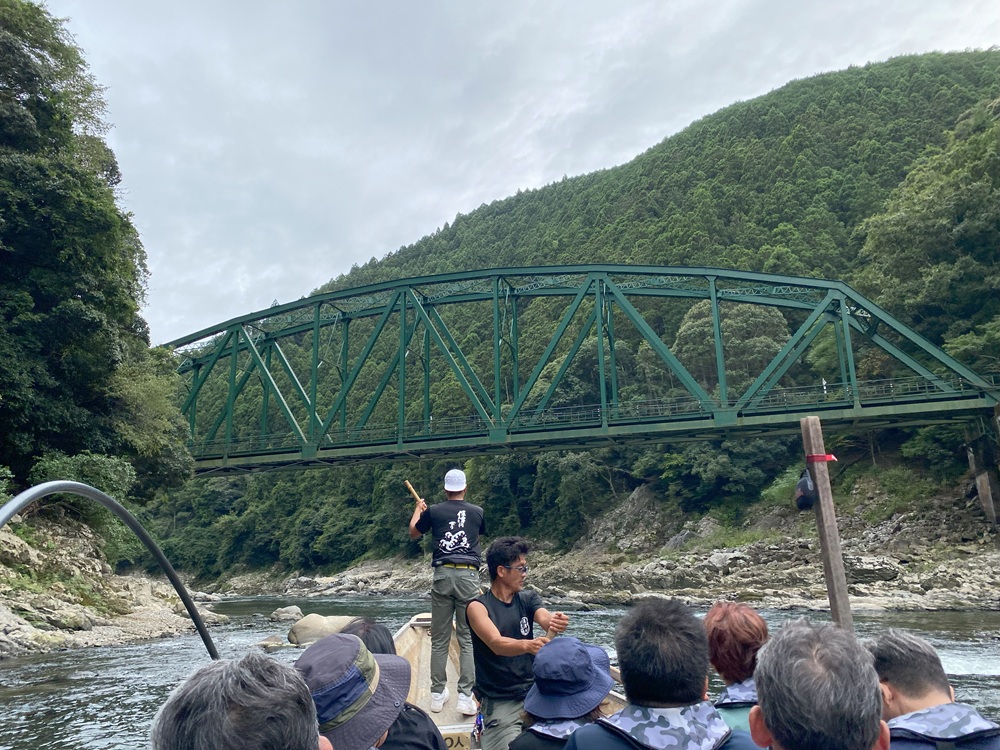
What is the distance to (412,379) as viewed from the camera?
85.2m

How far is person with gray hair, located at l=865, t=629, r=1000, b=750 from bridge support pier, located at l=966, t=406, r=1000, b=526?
2970 centimetres

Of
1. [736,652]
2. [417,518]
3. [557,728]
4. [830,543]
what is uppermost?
[417,518]

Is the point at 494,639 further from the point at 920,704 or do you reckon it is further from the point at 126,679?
the point at 126,679

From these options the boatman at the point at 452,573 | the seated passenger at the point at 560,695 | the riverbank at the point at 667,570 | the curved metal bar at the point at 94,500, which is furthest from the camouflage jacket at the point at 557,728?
the riverbank at the point at 667,570

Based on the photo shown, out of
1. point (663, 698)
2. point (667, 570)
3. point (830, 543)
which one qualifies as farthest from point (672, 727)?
point (667, 570)

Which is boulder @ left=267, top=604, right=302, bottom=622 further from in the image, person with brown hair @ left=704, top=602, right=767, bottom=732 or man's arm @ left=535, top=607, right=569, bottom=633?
person with brown hair @ left=704, top=602, right=767, bottom=732

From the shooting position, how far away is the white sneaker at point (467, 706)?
16.2 feet

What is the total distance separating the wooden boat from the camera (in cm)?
440

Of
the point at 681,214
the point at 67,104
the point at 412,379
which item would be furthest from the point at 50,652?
the point at 412,379

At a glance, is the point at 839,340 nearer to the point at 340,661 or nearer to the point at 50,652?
the point at 50,652

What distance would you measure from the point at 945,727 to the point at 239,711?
186 centimetres

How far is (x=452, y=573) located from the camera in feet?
16.6

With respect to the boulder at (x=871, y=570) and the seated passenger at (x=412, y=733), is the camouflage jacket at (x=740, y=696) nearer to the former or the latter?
the seated passenger at (x=412, y=733)

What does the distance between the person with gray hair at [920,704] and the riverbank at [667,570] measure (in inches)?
521
